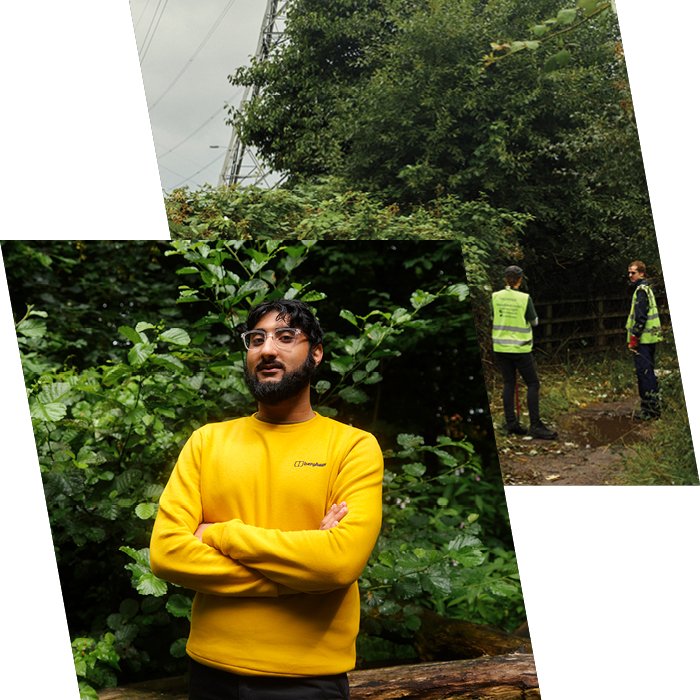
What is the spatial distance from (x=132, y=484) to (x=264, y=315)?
3.18ft

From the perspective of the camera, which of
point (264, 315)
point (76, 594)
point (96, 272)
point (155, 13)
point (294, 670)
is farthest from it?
point (155, 13)

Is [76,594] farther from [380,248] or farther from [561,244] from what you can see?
[561,244]

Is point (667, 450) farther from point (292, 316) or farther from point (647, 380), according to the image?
point (292, 316)

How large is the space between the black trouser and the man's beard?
12.8 feet

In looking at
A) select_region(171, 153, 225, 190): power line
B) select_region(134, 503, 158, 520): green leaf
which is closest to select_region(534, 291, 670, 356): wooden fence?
select_region(171, 153, 225, 190): power line

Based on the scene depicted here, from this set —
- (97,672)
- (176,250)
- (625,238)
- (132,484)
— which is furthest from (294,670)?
(625,238)

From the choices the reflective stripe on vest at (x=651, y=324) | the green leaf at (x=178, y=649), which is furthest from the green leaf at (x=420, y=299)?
the reflective stripe on vest at (x=651, y=324)

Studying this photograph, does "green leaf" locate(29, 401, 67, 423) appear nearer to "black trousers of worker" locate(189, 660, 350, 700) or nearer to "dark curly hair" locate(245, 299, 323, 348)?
"dark curly hair" locate(245, 299, 323, 348)

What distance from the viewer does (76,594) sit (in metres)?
3.88

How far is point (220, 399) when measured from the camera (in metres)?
4.26

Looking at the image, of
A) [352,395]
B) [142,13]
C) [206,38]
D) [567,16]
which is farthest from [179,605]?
[567,16]

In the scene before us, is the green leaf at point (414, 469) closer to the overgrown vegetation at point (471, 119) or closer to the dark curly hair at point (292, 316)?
the dark curly hair at point (292, 316)

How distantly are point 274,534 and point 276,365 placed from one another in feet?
1.96

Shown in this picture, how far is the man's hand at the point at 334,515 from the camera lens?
3.30 m
